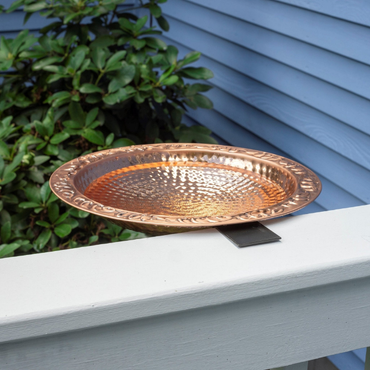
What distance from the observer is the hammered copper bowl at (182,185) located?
688 mm

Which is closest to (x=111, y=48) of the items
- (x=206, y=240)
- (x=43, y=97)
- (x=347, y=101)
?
(x=43, y=97)

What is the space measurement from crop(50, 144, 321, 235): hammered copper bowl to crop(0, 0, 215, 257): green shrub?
73 cm

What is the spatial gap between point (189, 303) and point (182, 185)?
14.6 inches

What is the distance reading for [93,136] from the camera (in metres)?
1.83

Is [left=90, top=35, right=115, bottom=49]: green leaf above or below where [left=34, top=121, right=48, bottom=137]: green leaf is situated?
above

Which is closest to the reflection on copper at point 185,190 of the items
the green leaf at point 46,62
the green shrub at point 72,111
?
→ the green shrub at point 72,111

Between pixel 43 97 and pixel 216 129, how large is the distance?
96 cm

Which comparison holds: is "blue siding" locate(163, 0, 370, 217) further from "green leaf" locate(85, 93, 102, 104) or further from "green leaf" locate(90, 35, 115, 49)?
"green leaf" locate(85, 93, 102, 104)

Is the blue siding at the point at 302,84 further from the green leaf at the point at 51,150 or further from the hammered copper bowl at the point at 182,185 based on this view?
the green leaf at the point at 51,150

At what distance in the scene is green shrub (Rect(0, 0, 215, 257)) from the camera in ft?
5.51

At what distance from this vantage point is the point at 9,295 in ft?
1.73

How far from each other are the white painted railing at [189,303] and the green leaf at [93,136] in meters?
1.21

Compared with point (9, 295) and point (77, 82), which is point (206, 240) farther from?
point (77, 82)

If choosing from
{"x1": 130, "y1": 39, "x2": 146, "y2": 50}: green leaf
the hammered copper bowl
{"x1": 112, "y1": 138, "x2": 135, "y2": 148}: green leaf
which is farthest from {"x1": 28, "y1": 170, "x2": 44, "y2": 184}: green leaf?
the hammered copper bowl
